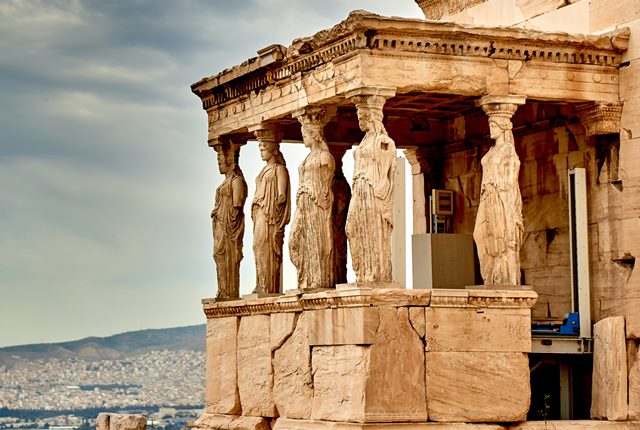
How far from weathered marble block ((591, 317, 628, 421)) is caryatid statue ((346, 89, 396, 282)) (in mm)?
2615

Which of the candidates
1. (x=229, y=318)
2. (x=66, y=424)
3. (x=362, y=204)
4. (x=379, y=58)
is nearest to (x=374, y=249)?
(x=362, y=204)

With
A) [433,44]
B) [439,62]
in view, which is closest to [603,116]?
[439,62]

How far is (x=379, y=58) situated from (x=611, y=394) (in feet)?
14.5

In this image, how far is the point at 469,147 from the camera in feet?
75.6

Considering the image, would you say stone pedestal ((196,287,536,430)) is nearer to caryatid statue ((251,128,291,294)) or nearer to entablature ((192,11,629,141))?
caryatid statue ((251,128,291,294))

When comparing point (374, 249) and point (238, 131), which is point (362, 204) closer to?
point (374, 249)

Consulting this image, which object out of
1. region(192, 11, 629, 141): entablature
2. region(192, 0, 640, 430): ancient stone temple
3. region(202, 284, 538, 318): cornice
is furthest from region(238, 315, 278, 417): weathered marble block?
region(192, 11, 629, 141): entablature

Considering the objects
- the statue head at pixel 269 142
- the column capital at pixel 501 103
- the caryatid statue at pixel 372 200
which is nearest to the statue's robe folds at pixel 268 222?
the statue head at pixel 269 142

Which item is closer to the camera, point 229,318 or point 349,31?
point 349,31

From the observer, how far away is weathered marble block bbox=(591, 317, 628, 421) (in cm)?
1997

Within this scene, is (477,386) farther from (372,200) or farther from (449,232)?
(449,232)

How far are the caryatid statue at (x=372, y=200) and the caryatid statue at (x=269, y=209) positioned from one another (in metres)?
2.54

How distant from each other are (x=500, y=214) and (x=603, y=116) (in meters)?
1.65

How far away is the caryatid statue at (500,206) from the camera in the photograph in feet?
65.2
